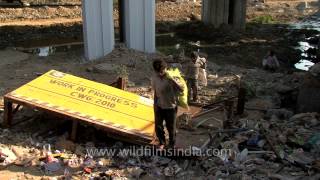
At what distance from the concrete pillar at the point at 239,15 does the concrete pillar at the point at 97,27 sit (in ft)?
44.3

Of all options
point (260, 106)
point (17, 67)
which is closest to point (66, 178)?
point (260, 106)

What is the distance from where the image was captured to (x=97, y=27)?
18.6m

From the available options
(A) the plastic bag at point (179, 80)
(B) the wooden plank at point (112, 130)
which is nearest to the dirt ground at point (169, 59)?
(B) the wooden plank at point (112, 130)

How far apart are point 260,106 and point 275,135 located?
341 cm

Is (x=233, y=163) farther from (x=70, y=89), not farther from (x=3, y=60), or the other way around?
(x=3, y=60)

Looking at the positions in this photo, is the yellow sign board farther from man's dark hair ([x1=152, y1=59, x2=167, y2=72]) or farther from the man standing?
man's dark hair ([x1=152, y1=59, x2=167, y2=72])

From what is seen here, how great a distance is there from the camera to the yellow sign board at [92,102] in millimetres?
9938

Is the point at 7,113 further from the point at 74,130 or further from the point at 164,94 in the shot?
the point at 164,94

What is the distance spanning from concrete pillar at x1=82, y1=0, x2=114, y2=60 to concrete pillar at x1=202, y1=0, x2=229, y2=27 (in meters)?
13.1

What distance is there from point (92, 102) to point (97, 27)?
27.9 ft

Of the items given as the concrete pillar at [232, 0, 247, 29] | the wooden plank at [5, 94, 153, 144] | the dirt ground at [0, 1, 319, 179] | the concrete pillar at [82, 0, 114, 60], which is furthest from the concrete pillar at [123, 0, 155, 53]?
the concrete pillar at [232, 0, 247, 29]

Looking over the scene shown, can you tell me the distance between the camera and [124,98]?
1099 cm

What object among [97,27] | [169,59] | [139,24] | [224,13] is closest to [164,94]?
[169,59]

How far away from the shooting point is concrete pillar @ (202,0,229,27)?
30703 mm
